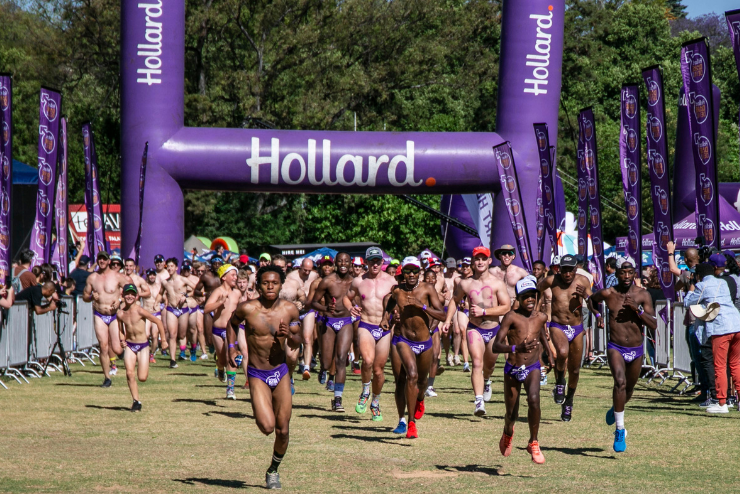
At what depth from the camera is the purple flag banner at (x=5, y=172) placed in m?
17.7

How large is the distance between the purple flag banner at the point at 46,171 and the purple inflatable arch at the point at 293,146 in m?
3.62

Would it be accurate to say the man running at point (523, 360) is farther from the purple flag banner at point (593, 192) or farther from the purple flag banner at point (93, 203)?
the purple flag banner at point (93, 203)

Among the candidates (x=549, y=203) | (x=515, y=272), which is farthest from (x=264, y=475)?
(x=549, y=203)

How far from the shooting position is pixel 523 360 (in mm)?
9836

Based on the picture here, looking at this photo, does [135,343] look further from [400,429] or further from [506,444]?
[506,444]

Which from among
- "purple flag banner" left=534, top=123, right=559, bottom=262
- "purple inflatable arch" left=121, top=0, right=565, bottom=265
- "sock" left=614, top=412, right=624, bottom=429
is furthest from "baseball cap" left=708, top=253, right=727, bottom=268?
"purple inflatable arch" left=121, top=0, right=565, bottom=265

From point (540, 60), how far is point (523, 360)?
53.4ft

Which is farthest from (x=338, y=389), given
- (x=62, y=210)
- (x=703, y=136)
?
(x=62, y=210)

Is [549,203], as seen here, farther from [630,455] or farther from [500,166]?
[630,455]

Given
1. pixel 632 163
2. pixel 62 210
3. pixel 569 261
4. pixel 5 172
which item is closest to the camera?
pixel 569 261

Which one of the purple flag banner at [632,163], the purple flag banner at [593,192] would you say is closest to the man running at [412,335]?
the purple flag banner at [632,163]

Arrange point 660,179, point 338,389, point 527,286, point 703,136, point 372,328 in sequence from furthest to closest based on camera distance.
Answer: point 660,179, point 703,136, point 338,389, point 372,328, point 527,286

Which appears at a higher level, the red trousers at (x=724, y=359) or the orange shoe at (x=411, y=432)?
the red trousers at (x=724, y=359)

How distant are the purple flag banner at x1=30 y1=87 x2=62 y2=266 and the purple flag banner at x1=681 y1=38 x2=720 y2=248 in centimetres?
1211
